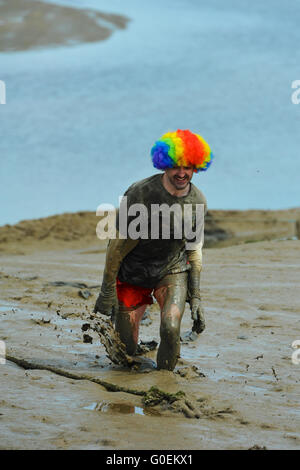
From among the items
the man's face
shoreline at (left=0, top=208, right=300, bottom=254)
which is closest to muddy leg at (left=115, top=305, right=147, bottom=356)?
the man's face

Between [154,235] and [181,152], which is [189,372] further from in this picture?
[181,152]

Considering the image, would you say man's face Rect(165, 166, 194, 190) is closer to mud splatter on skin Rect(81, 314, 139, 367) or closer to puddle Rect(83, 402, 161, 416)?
mud splatter on skin Rect(81, 314, 139, 367)

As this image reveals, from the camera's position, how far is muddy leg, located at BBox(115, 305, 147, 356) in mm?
5996

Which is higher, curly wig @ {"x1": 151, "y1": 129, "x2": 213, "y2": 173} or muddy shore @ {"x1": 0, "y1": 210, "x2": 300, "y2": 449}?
curly wig @ {"x1": 151, "y1": 129, "x2": 213, "y2": 173}

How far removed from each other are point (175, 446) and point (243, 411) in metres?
0.94

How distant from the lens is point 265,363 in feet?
20.9

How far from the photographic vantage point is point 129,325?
6.02m

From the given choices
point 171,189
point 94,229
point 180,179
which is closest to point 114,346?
point 171,189

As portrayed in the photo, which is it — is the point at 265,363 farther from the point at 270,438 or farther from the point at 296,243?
the point at 296,243

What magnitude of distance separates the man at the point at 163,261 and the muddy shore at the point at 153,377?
0.28 m

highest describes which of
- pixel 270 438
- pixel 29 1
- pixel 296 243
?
pixel 29 1

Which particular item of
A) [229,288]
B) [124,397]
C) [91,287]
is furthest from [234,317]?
[124,397]

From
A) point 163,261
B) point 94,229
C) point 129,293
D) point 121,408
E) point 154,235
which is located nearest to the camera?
point 121,408

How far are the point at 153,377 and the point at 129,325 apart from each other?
546 millimetres
